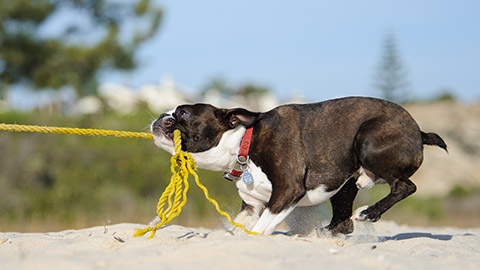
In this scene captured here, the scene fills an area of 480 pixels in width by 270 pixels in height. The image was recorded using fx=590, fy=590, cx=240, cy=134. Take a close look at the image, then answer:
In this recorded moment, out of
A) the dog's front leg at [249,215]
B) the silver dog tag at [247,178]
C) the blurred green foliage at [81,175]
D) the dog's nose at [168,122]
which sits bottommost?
the blurred green foliage at [81,175]

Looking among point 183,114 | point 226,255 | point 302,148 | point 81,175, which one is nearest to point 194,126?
point 183,114

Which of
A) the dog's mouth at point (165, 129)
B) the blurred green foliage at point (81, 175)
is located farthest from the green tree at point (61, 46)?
the dog's mouth at point (165, 129)

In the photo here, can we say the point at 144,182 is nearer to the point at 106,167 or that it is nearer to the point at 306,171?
the point at 106,167

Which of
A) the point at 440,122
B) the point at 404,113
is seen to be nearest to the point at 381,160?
the point at 404,113

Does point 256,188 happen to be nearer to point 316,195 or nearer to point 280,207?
point 280,207

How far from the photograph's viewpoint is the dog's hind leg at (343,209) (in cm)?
612

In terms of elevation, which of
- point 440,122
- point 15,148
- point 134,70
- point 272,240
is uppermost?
point 272,240

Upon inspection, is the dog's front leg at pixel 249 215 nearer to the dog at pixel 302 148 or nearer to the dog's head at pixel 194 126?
the dog at pixel 302 148

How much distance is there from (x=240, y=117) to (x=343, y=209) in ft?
4.99

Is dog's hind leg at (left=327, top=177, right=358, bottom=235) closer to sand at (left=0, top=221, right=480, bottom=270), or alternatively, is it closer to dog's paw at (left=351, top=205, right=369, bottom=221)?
dog's paw at (left=351, top=205, right=369, bottom=221)

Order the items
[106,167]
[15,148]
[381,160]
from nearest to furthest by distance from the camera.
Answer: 1. [381,160]
2. [15,148]
3. [106,167]

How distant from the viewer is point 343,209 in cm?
618

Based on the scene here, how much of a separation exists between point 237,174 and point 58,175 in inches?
512

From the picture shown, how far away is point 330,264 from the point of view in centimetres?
391
